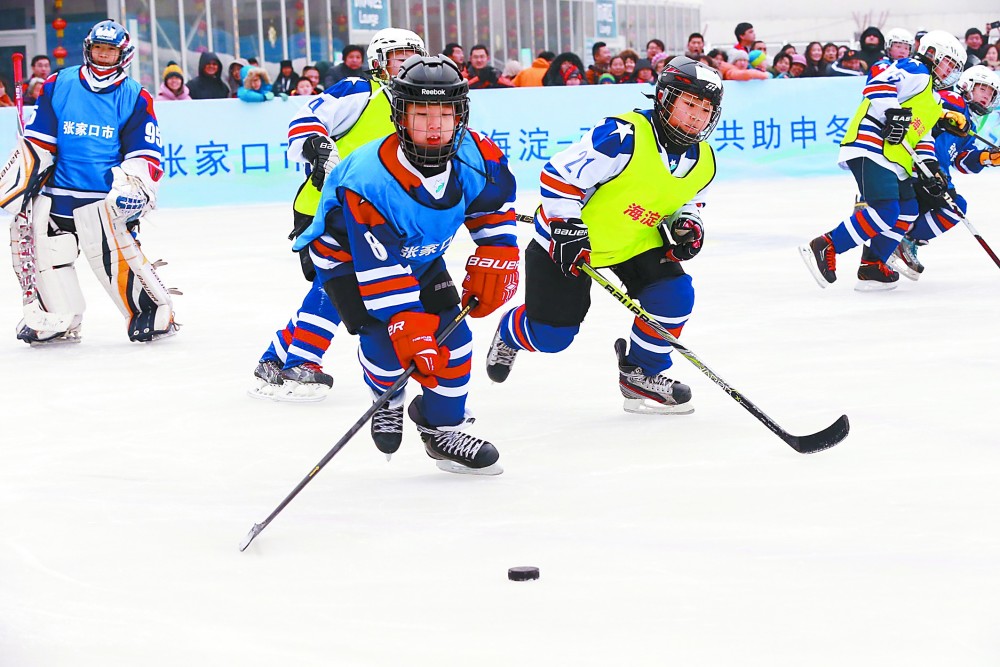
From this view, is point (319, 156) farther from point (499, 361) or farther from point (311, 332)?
point (499, 361)

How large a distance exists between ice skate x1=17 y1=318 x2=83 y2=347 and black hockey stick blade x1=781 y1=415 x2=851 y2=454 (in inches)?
119

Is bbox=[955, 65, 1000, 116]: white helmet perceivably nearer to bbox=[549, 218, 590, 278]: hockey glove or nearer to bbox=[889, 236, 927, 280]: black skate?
bbox=[889, 236, 927, 280]: black skate

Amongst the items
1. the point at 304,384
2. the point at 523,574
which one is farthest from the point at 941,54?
the point at 523,574

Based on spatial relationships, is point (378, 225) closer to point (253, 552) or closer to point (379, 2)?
point (253, 552)

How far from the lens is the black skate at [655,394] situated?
3791 millimetres

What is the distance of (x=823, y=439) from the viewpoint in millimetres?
3238

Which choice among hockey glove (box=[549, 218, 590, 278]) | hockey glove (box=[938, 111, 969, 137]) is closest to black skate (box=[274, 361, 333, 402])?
hockey glove (box=[549, 218, 590, 278])

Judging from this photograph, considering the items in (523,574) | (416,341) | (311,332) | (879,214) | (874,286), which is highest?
(416,341)

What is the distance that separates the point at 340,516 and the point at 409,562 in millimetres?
375

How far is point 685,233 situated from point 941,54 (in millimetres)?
2723

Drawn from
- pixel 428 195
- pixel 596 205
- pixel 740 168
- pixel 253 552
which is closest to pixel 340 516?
pixel 253 552

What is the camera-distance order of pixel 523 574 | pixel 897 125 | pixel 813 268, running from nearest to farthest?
pixel 523 574
pixel 897 125
pixel 813 268

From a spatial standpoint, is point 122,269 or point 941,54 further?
point 941,54

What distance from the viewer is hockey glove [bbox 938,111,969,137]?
6168mm
